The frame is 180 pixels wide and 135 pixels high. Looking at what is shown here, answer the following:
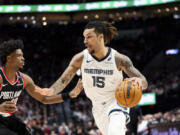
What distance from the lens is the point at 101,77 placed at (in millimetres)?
4613

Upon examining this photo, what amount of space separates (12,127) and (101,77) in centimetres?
143

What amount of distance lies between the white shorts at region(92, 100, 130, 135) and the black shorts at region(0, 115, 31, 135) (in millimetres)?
1068

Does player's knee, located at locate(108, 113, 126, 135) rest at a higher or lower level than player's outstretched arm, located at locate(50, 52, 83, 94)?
lower

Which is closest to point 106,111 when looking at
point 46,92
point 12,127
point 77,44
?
point 46,92

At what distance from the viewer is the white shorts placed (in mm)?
4500

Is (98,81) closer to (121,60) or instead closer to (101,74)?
(101,74)

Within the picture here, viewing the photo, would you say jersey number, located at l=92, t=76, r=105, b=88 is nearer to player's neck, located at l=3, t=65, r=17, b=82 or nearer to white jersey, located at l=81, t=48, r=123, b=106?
white jersey, located at l=81, t=48, r=123, b=106

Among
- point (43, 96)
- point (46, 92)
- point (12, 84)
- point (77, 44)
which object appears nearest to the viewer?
point (12, 84)

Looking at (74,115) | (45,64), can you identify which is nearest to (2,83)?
(74,115)

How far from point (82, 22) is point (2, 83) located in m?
21.8

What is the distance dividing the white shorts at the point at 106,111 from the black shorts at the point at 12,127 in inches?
42.0

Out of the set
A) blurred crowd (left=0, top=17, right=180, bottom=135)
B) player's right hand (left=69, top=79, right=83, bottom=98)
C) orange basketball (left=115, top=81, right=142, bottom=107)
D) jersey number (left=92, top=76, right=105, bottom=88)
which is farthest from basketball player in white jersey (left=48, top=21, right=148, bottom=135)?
blurred crowd (left=0, top=17, right=180, bottom=135)

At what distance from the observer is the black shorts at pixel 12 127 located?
4129 millimetres

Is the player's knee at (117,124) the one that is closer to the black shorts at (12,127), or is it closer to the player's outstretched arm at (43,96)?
the player's outstretched arm at (43,96)
